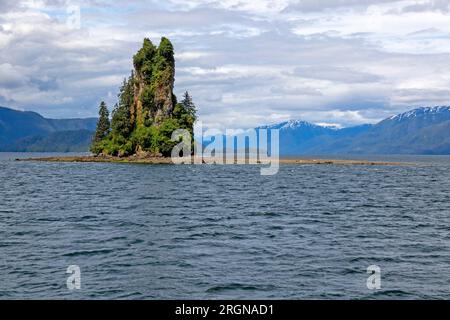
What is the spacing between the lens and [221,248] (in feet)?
123

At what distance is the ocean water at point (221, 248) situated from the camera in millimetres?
27875

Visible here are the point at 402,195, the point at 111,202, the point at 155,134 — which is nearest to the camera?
the point at 111,202

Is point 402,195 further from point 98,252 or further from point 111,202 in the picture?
point 98,252

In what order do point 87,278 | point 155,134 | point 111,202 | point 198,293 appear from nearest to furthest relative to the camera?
point 198,293, point 87,278, point 111,202, point 155,134

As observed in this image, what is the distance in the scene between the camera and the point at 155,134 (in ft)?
641

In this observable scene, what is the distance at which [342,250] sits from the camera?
123 ft

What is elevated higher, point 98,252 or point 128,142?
point 128,142

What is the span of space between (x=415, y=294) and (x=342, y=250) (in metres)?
10.3

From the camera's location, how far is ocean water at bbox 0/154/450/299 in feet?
91.5

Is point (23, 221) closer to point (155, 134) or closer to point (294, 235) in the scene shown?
point (294, 235)

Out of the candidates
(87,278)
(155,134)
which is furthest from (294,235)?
(155,134)
